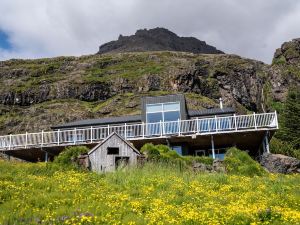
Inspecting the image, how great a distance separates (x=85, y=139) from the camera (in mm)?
39156

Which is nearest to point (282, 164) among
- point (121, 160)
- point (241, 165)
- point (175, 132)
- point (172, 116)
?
point (241, 165)

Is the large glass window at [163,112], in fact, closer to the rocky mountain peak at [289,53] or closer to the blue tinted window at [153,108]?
the blue tinted window at [153,108]

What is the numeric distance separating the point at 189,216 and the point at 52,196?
536 cm

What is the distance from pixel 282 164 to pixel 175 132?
946cm

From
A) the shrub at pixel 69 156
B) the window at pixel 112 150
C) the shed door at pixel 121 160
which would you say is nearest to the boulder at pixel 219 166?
the shed door at pixel 121 160

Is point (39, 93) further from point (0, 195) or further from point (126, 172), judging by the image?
point (0, 195)

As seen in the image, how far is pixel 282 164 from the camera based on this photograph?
103ft

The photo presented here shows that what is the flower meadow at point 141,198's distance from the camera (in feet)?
39.8

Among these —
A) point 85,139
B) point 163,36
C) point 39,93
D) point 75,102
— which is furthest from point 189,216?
point 163,36

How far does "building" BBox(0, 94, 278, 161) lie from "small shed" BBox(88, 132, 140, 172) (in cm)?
597

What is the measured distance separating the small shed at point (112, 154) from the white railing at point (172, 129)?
5969 millimetres

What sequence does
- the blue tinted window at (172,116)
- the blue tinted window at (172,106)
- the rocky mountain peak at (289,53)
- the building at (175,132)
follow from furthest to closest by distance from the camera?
the rocky mountain peak at (289,53), the blue tinted window at (172,106), the blue tinted window at (172,116), the building at (175,132)

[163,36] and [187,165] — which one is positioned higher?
[163,36]

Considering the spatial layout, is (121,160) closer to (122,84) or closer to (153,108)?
(153,108)
